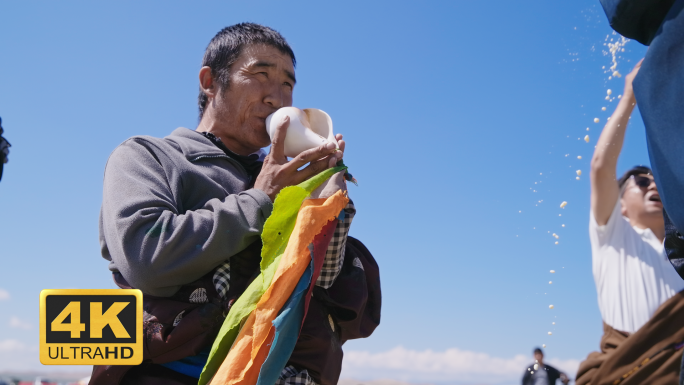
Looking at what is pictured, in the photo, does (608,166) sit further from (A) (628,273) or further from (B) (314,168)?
(B) (314,168)

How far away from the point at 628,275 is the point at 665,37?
249cm

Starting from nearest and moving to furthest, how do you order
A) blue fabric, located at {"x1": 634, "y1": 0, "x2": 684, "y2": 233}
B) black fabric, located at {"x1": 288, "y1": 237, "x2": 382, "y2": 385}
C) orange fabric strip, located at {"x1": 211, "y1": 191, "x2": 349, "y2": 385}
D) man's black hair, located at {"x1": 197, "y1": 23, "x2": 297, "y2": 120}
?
blue fabric, located at {"x1": 634, "y1": 0, "x2": 684, "y2": 233} → orange fabric strip, located at {"x1": 211, "y1": 191, "x2": 349, "y2": 385} → black fabric, located at {"x1": 288, "y1": 237, "x2": 382, "y2": 385} → man's black hair, located at {"x1": 197, "y1": 23, "x2": 297, "y2": 120}

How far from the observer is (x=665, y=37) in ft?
3.68

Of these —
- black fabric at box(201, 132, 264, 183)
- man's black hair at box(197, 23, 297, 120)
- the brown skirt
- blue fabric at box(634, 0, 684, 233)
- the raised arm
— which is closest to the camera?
blue fabric at box(634, 0, 684, 233)

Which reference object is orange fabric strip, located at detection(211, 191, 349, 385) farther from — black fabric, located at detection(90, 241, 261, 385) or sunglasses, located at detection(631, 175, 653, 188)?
sunglasses, located at detection(631, 175, 653, 188)

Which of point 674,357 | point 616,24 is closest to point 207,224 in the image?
point 616,24

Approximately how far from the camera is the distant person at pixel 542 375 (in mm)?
7625

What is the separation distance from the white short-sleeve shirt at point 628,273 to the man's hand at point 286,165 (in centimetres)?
206

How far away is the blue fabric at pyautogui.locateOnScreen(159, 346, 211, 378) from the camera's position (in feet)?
5.92

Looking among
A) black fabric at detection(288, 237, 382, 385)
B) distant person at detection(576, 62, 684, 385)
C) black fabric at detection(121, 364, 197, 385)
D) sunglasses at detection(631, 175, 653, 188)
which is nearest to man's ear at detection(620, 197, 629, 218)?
distant person at detection(576, 62, 684, 385)

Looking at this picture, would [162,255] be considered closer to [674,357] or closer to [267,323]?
[267,323]

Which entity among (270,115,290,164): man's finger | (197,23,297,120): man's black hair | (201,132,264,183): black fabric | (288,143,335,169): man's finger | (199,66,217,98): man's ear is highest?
(197,23,297,120): man's black hair

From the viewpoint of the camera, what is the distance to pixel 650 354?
2.97m

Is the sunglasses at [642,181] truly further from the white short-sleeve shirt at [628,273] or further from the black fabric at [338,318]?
the black fabric at [338,318]
